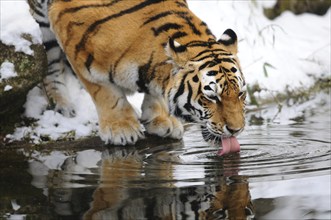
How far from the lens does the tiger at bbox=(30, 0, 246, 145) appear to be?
20.0 ft

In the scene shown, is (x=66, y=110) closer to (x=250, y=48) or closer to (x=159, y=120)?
(x=159, y=120)

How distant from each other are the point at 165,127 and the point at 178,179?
1689 mm

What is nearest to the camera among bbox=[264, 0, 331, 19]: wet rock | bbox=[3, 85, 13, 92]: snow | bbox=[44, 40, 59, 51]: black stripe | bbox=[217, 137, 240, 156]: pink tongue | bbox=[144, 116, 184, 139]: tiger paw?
bbox=[217, 137, 240, 156]: pink tongue

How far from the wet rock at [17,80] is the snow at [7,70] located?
0.06ft

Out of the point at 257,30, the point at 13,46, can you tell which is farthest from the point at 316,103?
the point at 13,46

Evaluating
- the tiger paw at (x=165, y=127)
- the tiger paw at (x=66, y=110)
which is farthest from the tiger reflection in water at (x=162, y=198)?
the tiger paw at (x=66, y=110)

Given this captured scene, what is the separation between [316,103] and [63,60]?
2435mm

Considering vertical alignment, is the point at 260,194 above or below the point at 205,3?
below

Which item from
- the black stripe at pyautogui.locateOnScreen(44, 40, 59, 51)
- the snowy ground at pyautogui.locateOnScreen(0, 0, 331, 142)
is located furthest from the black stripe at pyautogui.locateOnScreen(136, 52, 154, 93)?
the black stripe at pyautogui.locateOnScreen(44, 40, 59, 51)

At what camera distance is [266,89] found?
28.7 ft

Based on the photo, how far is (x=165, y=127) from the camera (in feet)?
23.6

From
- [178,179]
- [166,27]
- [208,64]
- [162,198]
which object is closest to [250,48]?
[166,27]

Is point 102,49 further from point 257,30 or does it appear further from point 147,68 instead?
point 257,30

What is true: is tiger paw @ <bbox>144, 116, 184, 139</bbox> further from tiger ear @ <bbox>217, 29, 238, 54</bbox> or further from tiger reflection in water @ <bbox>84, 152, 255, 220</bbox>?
tiger reflection in water @ <bbox>84, 152, 255, 220</bbox>
